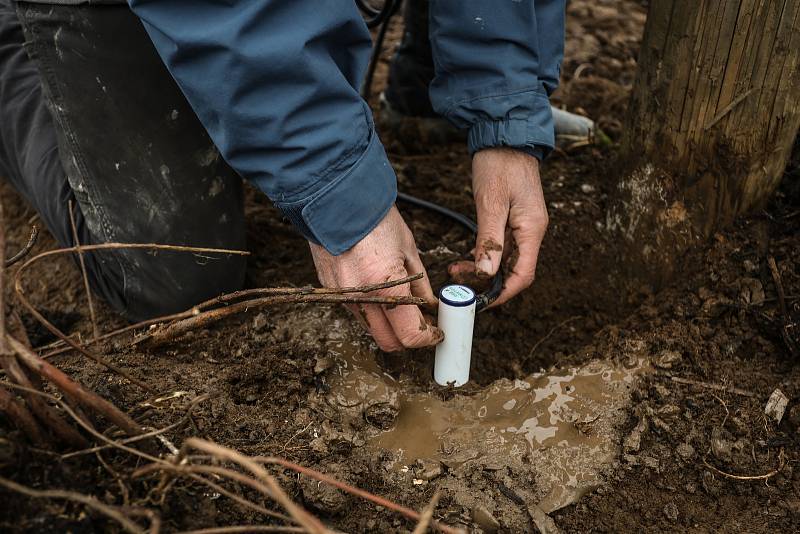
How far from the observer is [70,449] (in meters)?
1.18

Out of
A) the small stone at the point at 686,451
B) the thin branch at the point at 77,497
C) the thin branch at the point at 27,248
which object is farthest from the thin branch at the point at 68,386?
the small stone at the point at 686,451

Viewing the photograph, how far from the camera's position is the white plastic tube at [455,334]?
5.14ft

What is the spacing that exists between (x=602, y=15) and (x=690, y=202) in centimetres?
214

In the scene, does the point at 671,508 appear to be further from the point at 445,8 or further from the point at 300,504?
the point at 445,8

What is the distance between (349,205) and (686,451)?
3.04 ft

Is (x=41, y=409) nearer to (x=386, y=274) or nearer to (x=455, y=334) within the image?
(x=386, y=274)

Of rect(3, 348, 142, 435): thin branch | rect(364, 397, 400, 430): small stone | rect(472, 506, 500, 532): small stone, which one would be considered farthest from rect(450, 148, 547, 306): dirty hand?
rect(3, 348, 142, 435): thin branch

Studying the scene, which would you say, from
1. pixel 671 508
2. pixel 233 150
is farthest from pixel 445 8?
pixel 671 508

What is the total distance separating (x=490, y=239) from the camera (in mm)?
1688

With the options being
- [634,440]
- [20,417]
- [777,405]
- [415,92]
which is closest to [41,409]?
[20,417]

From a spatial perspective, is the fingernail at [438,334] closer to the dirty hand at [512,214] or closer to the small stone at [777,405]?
the dirty hand at [512,214]

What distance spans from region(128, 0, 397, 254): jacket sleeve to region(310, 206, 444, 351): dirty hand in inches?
1.6

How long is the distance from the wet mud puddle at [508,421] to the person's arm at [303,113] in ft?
0.76

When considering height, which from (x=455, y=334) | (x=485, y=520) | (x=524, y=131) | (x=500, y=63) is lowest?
(x=485, y=520)
